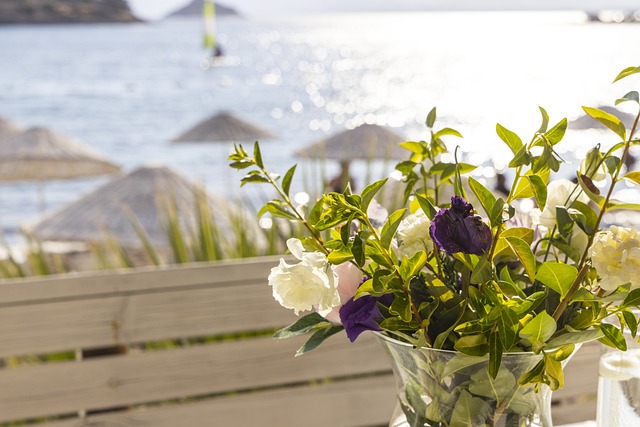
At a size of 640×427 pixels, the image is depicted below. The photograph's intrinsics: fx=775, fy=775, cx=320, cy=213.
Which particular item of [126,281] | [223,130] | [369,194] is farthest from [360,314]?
[223,130]

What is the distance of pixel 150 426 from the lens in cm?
160

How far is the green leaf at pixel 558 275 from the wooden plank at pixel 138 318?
105cm

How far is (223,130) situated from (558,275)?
6.18 meters

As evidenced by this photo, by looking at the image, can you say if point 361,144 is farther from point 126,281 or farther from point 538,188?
point 538,188

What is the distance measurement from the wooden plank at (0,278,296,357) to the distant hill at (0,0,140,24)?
38.8 metres

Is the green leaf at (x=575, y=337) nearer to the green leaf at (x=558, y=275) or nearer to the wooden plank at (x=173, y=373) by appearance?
the green leaf at (x=558, y=275)

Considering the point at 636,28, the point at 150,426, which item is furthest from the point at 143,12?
the point at 150,426

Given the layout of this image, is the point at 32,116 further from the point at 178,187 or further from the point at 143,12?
the point at 143,12

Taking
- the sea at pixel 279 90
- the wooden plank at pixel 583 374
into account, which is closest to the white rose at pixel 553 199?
the wooden plank at pixel 583 374

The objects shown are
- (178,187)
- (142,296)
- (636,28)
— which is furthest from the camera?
(636,28)

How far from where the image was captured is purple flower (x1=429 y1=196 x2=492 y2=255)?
56 centimetres

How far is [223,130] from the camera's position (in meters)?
6.64

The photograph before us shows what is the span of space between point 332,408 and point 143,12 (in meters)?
67.0

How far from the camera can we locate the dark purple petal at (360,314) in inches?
25.1
